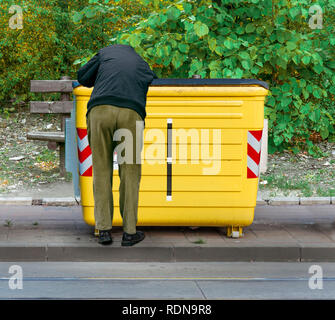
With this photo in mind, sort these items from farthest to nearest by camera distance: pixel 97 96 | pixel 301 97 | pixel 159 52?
1. pixel 301 97
2. pixel 159 52
3. pixel 97 96

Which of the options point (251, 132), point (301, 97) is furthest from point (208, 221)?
point (301, 97)

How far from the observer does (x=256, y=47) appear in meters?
10.4

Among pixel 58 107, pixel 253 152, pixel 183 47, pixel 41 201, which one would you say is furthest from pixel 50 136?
pixel 253 152

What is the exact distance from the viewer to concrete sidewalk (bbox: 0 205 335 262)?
622 centimetres

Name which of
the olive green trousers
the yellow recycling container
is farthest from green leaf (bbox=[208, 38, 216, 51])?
the olive green trousers

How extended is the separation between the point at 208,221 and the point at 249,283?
1.35 m

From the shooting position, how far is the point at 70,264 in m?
6.08

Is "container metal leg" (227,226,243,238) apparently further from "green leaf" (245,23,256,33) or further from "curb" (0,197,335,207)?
"green leaf" (245,23,256,33)

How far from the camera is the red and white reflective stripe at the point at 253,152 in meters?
6.57

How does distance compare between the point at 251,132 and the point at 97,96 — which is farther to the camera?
the point at 251,132

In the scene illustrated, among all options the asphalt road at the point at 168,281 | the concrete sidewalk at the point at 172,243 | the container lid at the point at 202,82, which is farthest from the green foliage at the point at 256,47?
the asphalt road at the point at 168,281

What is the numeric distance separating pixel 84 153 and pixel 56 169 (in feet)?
14.6

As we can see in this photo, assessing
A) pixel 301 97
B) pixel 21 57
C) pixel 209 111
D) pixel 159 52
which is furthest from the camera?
pixel 21 57

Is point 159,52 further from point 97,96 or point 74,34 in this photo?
point 74,34
